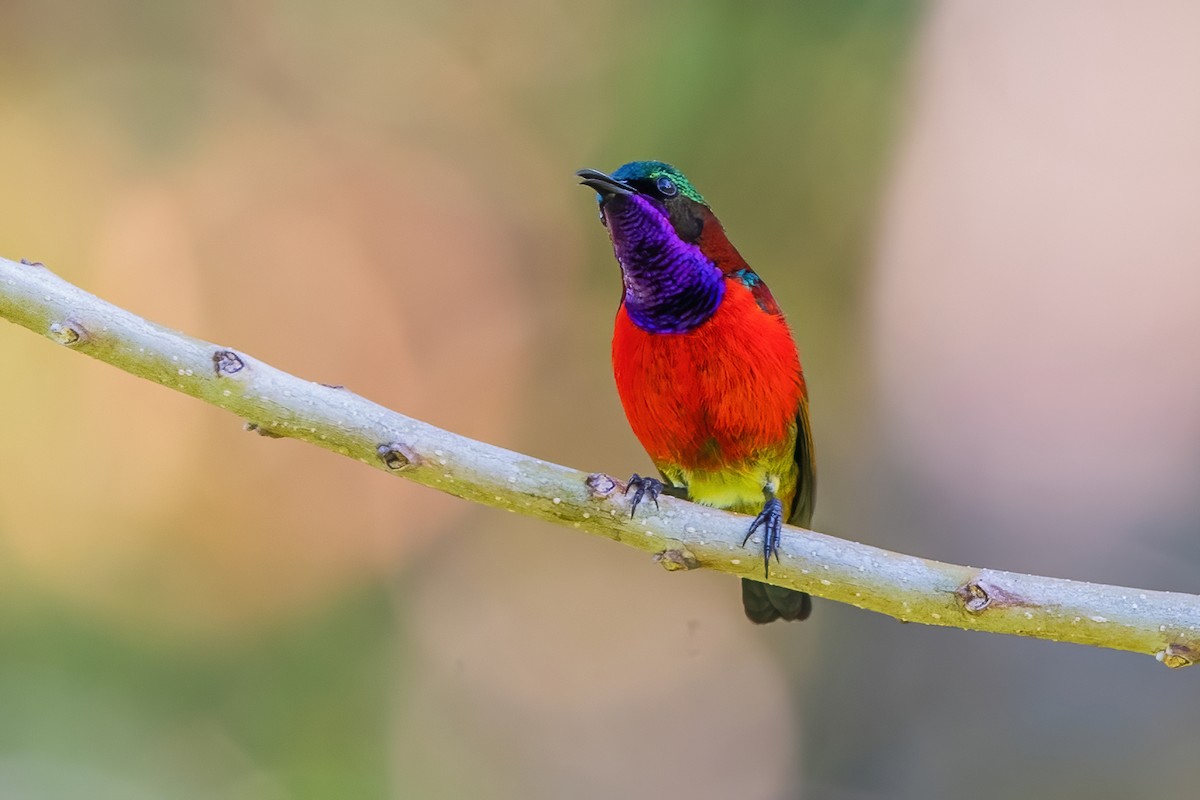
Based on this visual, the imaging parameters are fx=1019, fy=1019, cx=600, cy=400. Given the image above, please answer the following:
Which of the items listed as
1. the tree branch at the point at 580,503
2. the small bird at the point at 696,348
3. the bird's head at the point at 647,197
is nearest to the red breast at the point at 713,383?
the small bird at the point at 696,348

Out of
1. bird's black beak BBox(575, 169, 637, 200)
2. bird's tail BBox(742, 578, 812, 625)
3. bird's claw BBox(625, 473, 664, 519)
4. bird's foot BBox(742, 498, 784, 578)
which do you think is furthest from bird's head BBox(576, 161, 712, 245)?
bird's tail BBox(742, 578, 812, 625)

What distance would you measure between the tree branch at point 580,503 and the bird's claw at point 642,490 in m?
0.02

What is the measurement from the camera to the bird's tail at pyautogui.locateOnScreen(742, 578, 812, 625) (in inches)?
115

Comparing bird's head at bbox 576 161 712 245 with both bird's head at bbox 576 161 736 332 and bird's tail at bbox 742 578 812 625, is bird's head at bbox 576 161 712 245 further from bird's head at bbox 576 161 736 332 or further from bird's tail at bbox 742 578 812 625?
bird's tail at bbox 742 578 812 625

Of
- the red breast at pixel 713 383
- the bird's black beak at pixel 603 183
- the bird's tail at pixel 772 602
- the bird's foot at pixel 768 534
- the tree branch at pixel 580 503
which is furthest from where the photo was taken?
the bird's tail at pixel 772 602

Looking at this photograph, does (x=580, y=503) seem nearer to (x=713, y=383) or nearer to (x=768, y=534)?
(x=768, y=534)

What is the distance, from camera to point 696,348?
2631mm

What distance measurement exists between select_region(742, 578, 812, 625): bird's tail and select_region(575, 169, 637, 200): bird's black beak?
1193 mm

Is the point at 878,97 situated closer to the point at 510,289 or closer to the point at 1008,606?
the point at 510,289

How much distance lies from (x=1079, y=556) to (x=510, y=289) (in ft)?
7.94

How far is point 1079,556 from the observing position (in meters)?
3.77

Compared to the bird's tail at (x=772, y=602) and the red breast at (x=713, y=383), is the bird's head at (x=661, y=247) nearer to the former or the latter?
the red breast at (x=713, y=383)

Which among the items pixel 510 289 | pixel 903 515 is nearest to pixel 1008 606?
pixel 903 515

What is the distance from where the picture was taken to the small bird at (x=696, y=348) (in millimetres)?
2549
